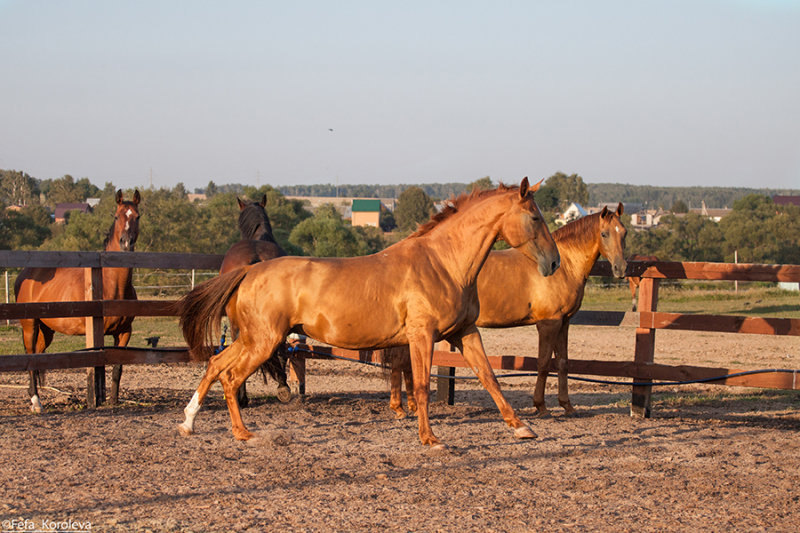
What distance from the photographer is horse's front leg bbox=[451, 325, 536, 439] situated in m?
6.12

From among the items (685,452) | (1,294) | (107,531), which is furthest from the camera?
(1,294)

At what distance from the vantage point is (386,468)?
5.31 metres

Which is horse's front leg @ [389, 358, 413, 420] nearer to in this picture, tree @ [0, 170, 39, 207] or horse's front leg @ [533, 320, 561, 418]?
horse's front leg @ [533, 320, 561, 418]

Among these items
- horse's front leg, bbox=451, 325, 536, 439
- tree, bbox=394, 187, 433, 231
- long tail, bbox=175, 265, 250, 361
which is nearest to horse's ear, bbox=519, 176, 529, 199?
horse's front leg, bbox=451, 325, 536, 439

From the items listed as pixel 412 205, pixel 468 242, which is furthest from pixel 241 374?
pixel 412 205

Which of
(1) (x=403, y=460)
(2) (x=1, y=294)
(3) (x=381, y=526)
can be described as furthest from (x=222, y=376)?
(2) (x=1, y=294)

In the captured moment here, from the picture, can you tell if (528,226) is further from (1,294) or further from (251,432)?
(1,294)

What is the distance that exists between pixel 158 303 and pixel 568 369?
13.9ft

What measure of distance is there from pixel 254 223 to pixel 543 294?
328 centimetres

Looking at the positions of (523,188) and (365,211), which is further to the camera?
(365,211)

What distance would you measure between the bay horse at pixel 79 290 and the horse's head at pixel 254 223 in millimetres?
1174

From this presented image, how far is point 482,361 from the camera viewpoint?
629 centimetres

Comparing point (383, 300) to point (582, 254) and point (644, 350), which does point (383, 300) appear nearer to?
point (582, 254)

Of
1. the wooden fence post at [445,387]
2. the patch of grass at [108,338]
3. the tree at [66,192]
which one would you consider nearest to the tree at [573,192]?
the tree at [66,192]
